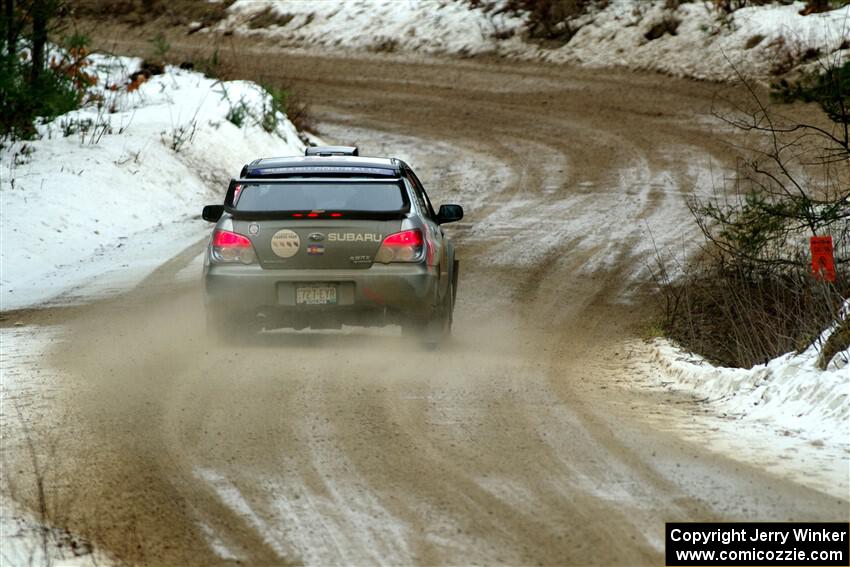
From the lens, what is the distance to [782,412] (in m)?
8.97

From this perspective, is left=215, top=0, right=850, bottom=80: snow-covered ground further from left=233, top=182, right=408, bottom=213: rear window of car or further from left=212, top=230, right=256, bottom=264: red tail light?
left=212, top=230, right=256, bottom=264: red tail light

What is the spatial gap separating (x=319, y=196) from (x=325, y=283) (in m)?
0.94

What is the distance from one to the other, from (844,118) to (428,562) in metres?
7.05

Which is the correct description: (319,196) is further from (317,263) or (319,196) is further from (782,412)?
(782,412)

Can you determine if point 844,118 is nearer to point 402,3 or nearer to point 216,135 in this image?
point 216,135

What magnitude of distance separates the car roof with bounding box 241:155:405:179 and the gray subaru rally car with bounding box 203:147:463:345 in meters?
0.09

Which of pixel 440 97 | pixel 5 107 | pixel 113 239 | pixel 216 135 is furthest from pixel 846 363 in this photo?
pixel 440 97

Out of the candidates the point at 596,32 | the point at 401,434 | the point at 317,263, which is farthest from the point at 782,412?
the point at 596,32

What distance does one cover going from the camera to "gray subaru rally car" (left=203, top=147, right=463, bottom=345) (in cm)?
1134

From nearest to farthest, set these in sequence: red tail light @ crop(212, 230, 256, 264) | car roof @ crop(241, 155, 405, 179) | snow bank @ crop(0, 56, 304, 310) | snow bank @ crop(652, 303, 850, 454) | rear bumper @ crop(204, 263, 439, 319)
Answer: snow bank @ crop(652, 303, 850, 454), rear bumper @ crop(204, 263, 439, 319), red tail light @ crop(212, 230, 256, 264), car roof @ crop(241, 155, 405, 179), snow bank @ crop(0, 56, 304, 310)

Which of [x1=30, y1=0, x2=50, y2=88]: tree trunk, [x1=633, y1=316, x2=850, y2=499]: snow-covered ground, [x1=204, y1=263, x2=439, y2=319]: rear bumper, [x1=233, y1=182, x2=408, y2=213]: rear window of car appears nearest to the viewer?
[x1=633, y1=316, x2=850, y2=499]: snow-covered ground

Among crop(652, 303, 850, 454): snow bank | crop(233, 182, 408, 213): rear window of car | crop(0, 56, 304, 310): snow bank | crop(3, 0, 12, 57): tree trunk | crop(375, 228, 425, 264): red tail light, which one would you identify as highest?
crop(3, 0, 12, 57): tree trunk

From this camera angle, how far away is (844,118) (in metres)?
11.6

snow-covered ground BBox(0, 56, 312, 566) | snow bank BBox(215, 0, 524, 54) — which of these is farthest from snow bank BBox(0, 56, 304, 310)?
snow bank BBox(215, 0, 524, 54)
